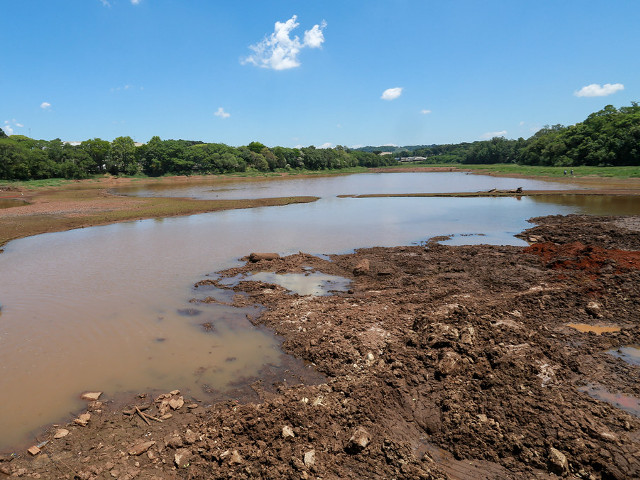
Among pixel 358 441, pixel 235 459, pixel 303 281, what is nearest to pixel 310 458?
pixel 358 441

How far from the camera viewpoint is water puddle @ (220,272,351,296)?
1125 cm

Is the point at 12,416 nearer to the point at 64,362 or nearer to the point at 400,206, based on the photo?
the point at 64,362

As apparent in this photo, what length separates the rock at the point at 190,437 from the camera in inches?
193

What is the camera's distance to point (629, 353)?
7129 millimetres

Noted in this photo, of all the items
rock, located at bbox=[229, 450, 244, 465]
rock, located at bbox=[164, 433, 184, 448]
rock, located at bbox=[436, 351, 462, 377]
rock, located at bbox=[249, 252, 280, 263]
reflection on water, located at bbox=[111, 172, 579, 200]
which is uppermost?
reflection on water, located at bbox=[111, 172, 579, 200]

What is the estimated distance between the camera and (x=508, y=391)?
560 cm

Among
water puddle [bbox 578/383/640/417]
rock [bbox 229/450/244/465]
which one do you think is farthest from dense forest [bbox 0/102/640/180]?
water puddle [bbox 578/383/640/417]

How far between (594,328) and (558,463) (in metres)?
5.24

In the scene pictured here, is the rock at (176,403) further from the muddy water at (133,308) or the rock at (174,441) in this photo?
the rock at (174,441)

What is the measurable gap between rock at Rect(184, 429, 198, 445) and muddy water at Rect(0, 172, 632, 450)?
1.25 meters

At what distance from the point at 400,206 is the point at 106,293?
26618 mm

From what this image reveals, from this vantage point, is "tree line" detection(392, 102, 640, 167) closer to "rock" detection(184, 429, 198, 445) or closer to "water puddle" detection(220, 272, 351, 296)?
"water puddle" detection(220, 272, 351, 296)

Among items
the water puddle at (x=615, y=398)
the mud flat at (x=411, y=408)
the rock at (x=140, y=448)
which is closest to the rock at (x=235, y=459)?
the mud flat at (x=411, y=408)

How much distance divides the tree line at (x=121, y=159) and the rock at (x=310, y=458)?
253 ft
